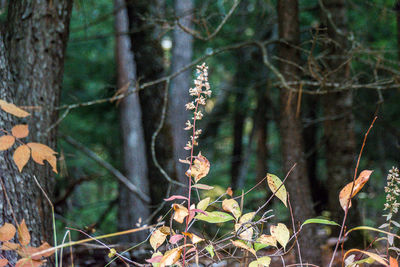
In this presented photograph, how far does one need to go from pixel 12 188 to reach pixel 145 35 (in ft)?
11.3

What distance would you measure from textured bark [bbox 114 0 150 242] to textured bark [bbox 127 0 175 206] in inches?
7.8

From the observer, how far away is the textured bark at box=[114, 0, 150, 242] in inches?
208

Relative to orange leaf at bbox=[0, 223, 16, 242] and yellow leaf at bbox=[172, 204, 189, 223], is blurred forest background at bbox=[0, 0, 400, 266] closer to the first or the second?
orange leaf at bbox=[0, 223, 16, 242]

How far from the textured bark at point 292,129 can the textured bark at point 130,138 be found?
263cm

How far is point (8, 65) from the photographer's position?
2162 mm

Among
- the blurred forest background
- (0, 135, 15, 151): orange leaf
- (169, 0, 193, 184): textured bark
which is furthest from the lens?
(169, 0, 193, 184): textured bark

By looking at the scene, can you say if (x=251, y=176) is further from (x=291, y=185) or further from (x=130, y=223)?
(x=291, y=185)

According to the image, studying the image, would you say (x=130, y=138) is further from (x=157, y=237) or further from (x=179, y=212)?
(x=179, y=212)

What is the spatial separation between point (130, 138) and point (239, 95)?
11.9 ft

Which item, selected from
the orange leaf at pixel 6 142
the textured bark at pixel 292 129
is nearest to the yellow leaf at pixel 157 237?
the orange leaf at pixel 6 142

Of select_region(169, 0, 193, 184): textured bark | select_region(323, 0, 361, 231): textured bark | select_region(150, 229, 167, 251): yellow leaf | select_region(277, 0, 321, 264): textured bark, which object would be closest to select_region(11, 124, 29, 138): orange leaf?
select_region(150, 229, 167, 251): yellow leaf

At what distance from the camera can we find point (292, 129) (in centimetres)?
307

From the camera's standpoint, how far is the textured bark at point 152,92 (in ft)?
15.0

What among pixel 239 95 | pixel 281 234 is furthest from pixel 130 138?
pixel 281 234
